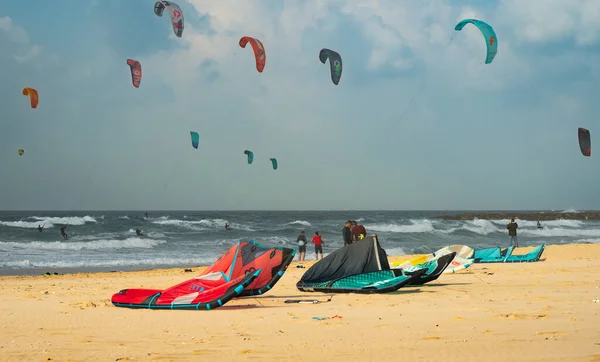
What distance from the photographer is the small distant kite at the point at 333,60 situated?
66.4 ft

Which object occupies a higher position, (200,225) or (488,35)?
(488,35)

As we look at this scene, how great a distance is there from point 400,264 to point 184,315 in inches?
221

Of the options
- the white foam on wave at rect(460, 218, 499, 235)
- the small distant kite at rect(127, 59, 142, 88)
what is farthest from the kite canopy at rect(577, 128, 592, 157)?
the white foam on wave at rect(460, 218, 499, 235)

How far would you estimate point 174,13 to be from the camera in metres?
20.1

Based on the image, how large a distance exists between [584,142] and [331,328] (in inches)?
529

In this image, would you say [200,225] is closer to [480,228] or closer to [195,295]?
[480,228]

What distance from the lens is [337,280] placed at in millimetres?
Result: 10188

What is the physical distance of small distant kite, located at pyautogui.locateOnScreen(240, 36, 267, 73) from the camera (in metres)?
20.7

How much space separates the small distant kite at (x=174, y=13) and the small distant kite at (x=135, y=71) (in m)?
4.70

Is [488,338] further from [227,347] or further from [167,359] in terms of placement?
[167,359]

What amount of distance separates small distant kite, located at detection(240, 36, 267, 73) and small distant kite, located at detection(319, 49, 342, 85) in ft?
6.00

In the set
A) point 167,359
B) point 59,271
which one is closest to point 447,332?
point 167,359

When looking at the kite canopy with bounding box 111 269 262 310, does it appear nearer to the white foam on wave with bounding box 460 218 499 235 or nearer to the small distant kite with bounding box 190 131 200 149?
the small distant kite with bounding box 190 131 200 149

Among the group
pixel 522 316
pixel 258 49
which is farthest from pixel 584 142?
pixel 522 316
